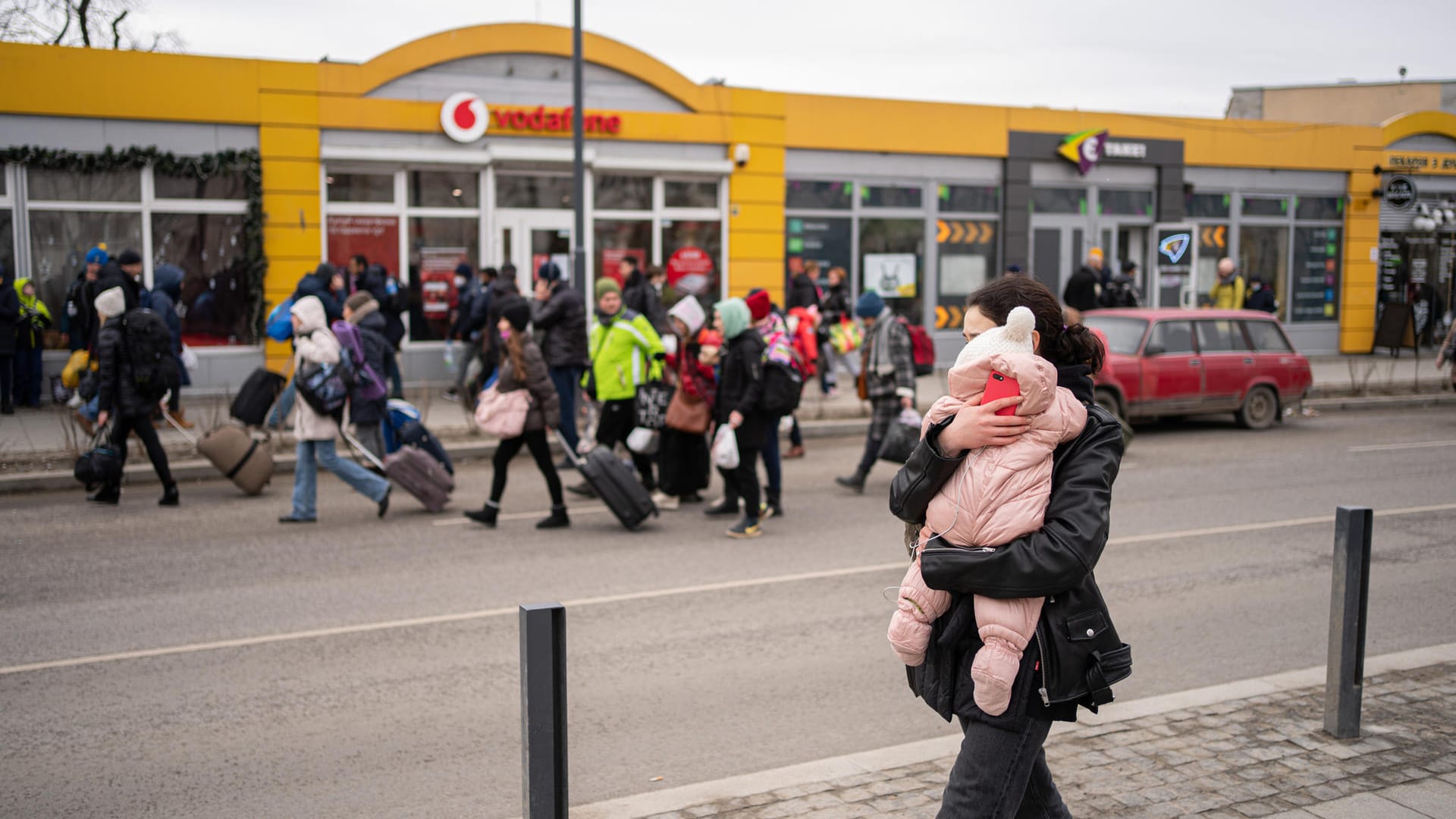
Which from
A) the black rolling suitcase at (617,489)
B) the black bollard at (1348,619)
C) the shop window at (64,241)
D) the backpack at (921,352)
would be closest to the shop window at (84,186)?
the shop window at (64,241)

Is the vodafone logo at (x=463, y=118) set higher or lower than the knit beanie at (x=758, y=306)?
higher

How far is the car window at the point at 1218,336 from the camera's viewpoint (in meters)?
15.6

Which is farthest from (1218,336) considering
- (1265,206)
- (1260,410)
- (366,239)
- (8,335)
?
(8,335)

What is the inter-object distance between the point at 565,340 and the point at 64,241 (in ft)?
30.7

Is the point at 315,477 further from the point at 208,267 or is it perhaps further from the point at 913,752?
the point at 208,267

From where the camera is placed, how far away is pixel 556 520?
9.67 metres

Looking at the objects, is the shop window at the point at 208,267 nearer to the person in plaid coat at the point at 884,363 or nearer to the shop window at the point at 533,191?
the shop window at the point at 533,191

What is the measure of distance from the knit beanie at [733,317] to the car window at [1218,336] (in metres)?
8.42

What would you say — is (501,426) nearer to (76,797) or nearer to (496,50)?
(76,797)

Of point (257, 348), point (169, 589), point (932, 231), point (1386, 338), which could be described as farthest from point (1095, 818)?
point (1386, 338)

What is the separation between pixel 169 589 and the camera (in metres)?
7.67

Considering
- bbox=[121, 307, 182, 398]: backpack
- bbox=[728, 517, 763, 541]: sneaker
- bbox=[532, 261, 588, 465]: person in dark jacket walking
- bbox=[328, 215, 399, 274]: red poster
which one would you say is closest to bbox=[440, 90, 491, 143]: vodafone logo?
bbox=[328, 215, 399, 274]: red poster

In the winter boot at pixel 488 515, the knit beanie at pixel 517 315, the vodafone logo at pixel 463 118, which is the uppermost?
the vodafone logo at pixel 463 118

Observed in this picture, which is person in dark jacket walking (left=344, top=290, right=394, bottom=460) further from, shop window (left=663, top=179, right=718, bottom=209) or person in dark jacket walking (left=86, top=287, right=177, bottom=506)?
shop window (left=663, top=179, right=718, bottom=209)
